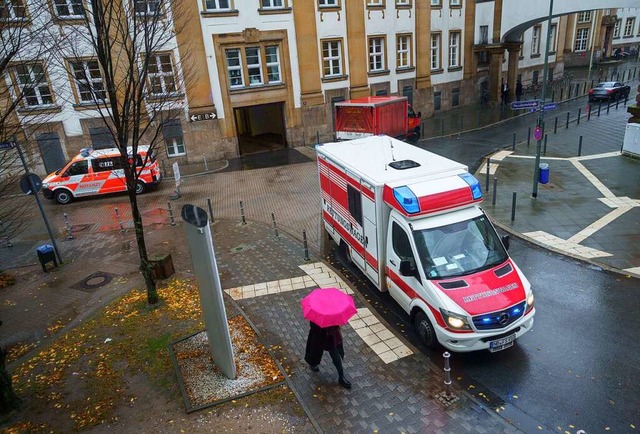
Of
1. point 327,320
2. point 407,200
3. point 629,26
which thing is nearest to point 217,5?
point 407,200

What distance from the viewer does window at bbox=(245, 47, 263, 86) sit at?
24.6m

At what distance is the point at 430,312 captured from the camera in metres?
7.54

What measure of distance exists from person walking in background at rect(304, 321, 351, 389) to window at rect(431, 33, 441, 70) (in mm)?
30337

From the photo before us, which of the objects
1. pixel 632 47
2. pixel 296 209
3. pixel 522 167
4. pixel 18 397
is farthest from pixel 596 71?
pixel 18 397

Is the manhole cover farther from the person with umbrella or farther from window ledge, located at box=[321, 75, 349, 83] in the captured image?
window ledge, located at box=[321, 75, 349, 83]

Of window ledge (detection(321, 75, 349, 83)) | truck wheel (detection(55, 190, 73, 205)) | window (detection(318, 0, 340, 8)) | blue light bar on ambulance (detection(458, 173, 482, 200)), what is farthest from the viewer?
window ledge (detection(321, 75, 349, 83))

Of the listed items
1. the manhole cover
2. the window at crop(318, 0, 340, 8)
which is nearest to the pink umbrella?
the manhole cover

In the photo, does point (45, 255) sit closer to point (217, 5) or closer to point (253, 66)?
point (253, 66)

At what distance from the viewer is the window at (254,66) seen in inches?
969

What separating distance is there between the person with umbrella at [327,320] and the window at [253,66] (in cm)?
2033

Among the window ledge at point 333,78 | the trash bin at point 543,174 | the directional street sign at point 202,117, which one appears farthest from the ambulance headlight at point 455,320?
the window ledge at point 333,78

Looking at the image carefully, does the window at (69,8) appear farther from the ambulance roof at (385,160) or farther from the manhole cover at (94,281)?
the manhole cover at (94,281)

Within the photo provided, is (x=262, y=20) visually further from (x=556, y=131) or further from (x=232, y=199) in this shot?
(x=556, y=131)

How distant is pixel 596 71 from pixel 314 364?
5298 centimetres
